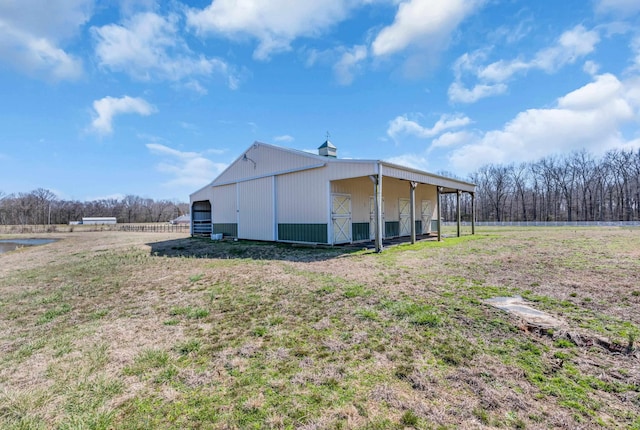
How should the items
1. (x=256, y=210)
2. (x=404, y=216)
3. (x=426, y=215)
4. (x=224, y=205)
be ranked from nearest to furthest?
(x=256, y=210), (x=404, y=216), (x=224, y=205), (x=426, y=215)

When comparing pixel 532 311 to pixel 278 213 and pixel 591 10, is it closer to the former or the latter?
pixel 591 10

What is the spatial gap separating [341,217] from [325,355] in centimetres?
963

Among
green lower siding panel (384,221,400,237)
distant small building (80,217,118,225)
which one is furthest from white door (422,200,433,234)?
distant small building (80,217,118,225)

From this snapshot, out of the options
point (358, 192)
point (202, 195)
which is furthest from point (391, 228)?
point (202, 195)

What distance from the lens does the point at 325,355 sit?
3168mm

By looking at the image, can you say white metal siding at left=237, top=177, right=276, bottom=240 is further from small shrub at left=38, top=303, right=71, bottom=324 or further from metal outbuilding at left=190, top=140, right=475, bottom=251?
Answer: small shrub at left=38, top=303, right=71, bottom=324

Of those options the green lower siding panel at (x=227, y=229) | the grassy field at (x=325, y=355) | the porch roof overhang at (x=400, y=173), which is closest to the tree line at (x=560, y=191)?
the porch roof overhang at (x=400, y=173)

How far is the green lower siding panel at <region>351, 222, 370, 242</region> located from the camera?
13383 millimetres

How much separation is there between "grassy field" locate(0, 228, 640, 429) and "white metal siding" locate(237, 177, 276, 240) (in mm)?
8455

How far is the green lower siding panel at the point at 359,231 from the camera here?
13383 mm

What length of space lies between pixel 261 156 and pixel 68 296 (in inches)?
415

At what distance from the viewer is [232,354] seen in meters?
3.29

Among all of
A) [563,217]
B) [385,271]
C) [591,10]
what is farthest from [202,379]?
[563,217]

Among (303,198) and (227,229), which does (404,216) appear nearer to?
(303,198)
